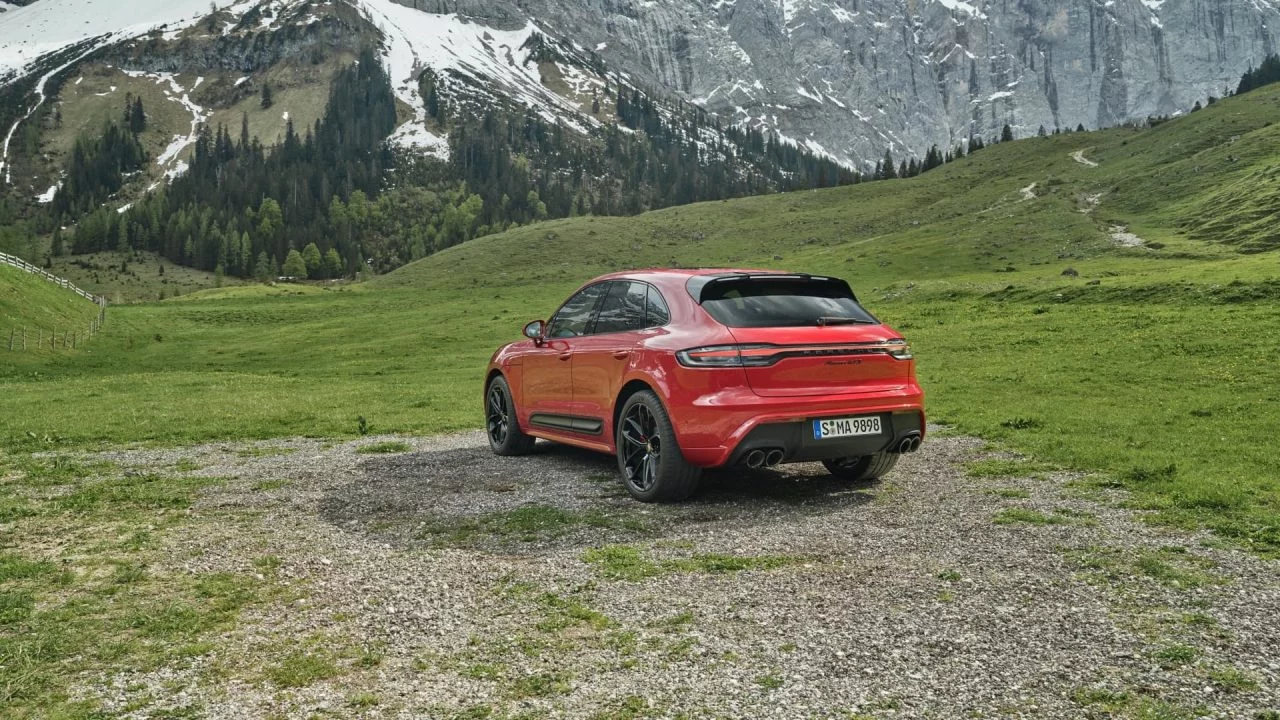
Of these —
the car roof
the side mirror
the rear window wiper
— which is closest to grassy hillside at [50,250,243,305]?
the side mirror

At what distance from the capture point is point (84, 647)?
4.87 meters

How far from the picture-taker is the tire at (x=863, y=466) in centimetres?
991

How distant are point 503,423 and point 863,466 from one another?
576cm

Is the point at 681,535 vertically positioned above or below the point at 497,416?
below

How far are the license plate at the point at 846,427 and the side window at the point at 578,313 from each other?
3.59m

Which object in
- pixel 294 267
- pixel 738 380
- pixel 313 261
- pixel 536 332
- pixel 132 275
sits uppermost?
pixel 313 261

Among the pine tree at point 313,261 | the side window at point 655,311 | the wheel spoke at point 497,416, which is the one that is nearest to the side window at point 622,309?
the side window at point 655,311

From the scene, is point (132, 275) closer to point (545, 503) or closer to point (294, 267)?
point (294, 267)

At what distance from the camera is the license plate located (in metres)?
8.51

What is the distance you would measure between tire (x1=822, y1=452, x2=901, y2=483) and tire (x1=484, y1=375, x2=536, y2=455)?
477 cm

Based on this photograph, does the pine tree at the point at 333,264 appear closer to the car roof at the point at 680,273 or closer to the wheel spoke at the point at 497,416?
the wheel spoke at the point at 497,416

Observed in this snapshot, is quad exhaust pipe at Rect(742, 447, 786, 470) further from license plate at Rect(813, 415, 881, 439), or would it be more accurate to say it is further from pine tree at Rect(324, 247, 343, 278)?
pine tree at Rect(324, 247, 343, 278)

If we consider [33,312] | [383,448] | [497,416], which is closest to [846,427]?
[497,416]

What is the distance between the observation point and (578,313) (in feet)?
36.4
